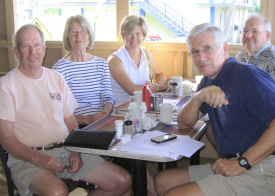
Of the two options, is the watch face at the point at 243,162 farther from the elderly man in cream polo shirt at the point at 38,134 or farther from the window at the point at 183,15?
the window at the point at 183,15

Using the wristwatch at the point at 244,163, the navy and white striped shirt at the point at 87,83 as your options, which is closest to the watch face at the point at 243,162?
Answer: the wristwatch at the point at 244,163

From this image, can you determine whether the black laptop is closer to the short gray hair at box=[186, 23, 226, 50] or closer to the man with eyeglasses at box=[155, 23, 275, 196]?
the man with eyeglasses at box=[155, 23, 275, 196]

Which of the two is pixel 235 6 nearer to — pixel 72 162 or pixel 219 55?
pixel 219 55

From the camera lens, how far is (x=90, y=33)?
287 cm

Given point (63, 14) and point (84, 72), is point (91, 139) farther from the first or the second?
point (63, 14)

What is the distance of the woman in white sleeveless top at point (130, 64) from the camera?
3.13 m

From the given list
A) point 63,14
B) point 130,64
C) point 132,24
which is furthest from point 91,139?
point 63,14

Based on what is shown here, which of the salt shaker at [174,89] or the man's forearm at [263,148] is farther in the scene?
the salt shaker at [174,89]

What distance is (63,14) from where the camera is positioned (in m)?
4.84

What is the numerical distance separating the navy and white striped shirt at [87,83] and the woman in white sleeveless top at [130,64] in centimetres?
33

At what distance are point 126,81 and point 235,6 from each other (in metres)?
2.06

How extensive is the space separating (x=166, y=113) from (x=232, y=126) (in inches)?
20.2

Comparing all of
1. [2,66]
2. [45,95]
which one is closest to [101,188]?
[45,95]

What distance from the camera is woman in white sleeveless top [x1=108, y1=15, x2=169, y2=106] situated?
3133 mm
